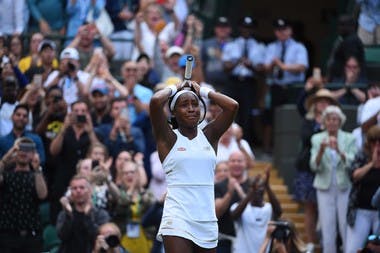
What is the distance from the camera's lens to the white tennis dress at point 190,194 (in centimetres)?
1292

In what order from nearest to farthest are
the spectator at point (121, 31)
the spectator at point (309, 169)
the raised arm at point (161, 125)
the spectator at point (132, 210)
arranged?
the raised arm at point (161, 125)
the spectator at point (132, 210)
the spectator at point (309, 169)
the spectator at point (121, 31)

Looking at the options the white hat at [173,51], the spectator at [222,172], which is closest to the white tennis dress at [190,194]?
the spectator at [222,172]

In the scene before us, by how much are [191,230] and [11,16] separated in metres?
9.94

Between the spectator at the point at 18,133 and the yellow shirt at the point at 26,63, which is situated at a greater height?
→ the yellow shirt at the point at 26,63

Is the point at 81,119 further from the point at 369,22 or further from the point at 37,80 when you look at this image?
the point at 369,22

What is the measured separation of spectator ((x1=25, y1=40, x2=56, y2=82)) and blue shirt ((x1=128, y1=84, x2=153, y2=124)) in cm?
117

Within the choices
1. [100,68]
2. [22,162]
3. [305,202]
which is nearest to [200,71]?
[100,68]

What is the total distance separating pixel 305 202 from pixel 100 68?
3.46m

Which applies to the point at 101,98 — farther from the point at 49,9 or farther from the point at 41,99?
the point at 49,9

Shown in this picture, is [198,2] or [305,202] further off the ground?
[198,2]

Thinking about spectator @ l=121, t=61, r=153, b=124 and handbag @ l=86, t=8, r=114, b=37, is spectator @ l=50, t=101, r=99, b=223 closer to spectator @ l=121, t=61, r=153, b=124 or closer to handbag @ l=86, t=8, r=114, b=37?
spectator @ l=121, t=61, r=153, b=124

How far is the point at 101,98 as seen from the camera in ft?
65.0

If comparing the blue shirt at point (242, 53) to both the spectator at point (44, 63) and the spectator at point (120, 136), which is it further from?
the spectator at point (120, 136)

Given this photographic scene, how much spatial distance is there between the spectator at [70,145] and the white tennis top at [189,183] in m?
5.74
